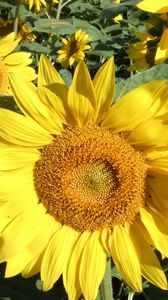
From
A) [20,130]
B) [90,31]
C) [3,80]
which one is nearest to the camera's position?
[20,130]

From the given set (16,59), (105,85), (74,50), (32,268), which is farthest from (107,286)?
(74,50)

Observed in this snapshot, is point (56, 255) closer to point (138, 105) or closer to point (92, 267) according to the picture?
point (92, 267)

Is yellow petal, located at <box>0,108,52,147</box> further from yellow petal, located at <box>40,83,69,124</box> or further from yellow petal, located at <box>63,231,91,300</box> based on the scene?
yellow petal, located at <box>63,231,91,300</box>

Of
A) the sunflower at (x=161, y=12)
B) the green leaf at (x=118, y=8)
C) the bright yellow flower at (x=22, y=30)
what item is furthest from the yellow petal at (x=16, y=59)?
the green leaf at (x=118, y=8)

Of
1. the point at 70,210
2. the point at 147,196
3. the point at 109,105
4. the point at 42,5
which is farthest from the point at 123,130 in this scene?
the point at 42,5

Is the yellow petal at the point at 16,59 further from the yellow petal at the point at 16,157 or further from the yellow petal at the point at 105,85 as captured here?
the yellow petal at the point at 105,85

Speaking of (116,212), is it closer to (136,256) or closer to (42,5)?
(136,256)

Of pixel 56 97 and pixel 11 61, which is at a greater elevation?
pixel 56 97
